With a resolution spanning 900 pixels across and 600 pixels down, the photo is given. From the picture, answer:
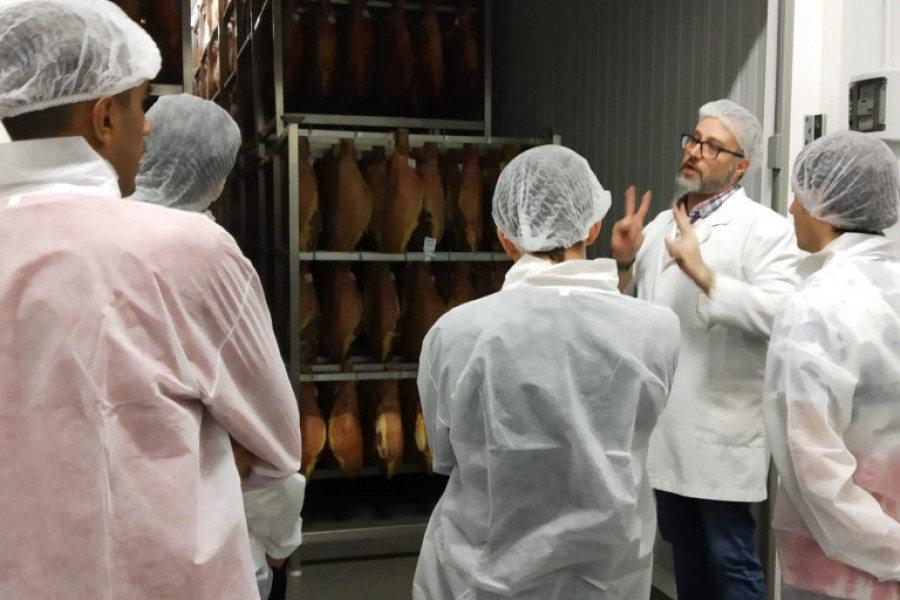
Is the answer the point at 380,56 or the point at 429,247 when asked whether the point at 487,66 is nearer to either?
the point at 380,56

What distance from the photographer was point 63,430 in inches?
41.2

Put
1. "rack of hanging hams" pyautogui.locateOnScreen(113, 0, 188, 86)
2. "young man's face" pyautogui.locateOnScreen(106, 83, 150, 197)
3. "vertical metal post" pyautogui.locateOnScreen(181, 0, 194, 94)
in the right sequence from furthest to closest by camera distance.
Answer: "rack of hanging hams" pyautogui.locateOnScreen(113, 0, 188, 86)
"vertical metal post" pyautogui.locateOnScreen(181, 0, 194, 94)
"young man's face" pyautogui.locateOnScreen(106, 83, 150, 197)

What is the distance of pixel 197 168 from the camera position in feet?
5.77

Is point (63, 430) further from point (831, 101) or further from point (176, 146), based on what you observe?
point (831, 101)

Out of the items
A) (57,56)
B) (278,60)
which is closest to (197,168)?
(57,56)

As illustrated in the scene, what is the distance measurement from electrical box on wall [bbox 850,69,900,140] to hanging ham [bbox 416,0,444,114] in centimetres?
202

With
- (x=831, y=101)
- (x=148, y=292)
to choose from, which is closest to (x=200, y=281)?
(x=148, y=292)

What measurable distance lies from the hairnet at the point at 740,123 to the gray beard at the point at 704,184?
85 millimetres

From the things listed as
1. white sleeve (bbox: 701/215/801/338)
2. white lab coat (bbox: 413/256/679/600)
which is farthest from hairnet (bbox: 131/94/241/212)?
white sleeve (bbox: 701/215/801/338)

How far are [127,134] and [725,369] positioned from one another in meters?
Answer: 1.67

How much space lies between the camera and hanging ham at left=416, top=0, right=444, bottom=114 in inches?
150

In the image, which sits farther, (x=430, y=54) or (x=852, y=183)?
(x=430, y=54)

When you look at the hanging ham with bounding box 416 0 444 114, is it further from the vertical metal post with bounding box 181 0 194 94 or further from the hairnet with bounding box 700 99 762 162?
the hairnet with bounding box 700 99 762 162

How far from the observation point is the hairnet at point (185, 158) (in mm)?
1737
